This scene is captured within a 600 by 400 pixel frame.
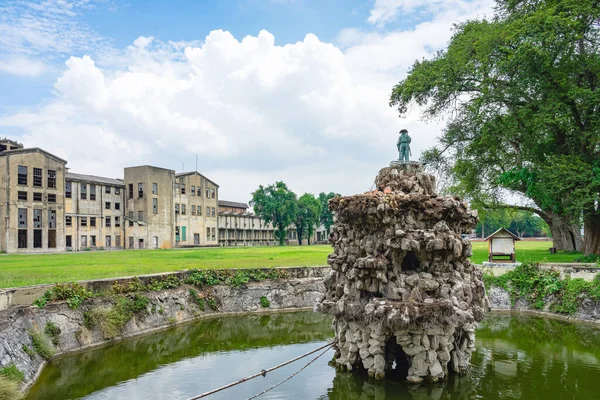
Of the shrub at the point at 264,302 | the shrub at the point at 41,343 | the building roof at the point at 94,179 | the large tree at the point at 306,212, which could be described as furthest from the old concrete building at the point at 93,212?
the shrub at the point at 41,343

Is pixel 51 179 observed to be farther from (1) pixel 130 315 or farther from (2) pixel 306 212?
(2) pixel 306 212

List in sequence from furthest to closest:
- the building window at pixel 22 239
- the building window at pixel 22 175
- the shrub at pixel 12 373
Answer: the building window at pixel 22 239 → the building window at pixel 22 175 → the shrub at pixel 12 373

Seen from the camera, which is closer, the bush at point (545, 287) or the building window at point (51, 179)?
the bush at point (545, 287)

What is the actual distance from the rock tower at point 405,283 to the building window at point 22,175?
50.8 meters

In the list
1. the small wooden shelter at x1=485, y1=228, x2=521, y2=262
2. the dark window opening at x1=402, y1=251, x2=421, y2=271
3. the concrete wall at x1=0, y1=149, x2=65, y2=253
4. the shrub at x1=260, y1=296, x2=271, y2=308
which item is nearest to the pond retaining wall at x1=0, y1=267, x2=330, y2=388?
the shrub at x1=260, y1=296, x2=271, y2=308

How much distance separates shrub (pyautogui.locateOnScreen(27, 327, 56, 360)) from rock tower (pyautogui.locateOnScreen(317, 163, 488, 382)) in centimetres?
1027

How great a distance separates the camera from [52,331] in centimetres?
1773

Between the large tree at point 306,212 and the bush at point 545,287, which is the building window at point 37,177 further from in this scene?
the bush at point 545,287

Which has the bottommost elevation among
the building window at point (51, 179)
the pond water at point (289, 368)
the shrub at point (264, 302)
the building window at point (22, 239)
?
the pond water at point (289, 368)

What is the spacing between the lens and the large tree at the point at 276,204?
3260 inches

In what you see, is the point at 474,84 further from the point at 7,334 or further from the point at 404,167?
the point at 7,334

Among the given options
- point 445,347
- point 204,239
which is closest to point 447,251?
point 445,347

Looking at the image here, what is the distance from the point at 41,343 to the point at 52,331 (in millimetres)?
1068

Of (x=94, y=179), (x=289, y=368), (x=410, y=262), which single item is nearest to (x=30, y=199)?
(x=94, y=179)
